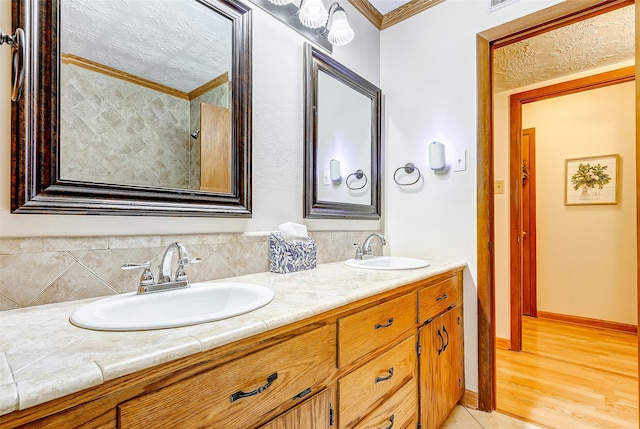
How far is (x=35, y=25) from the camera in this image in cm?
90

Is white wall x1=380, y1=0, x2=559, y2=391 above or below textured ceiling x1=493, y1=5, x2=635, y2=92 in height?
below

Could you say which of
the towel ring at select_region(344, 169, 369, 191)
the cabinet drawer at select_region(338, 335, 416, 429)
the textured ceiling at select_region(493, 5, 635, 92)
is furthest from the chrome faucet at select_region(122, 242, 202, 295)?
the textured ceiling at select_region(493, 5, 635, 92)

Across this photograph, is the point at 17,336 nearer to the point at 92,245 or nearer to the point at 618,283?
the point at 92,245

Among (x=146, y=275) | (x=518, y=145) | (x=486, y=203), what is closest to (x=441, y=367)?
(x=486, y=203)

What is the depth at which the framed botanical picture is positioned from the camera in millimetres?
3039

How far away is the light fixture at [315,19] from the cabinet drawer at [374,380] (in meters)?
1.58

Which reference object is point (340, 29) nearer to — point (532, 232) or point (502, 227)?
point (502, 227)

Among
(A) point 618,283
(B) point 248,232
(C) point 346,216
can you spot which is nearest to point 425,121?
(C) point 346,216

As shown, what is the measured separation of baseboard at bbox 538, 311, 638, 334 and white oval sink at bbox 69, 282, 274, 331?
3.52 m

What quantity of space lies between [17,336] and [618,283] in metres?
4.11

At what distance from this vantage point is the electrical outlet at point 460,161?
1.89m

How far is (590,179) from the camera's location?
10.3ft

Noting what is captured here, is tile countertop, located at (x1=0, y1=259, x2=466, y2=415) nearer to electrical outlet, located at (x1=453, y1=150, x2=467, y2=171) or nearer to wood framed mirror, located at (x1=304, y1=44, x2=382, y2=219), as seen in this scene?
wood framed mirror, located at (x1=304, y1=44, x2=382, y2=219)

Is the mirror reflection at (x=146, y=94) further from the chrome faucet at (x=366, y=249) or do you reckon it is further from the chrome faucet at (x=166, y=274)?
the chrome faucet at (x=366, y=249)
